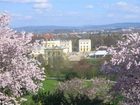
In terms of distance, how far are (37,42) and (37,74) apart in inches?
43.0

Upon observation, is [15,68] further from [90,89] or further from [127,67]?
[90,89]

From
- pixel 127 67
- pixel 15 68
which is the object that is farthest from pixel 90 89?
pixel 15 68

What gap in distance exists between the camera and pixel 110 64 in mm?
14312

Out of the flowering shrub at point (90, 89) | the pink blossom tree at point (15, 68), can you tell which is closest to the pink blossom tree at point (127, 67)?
the pink blossom tree at point (15, 68)

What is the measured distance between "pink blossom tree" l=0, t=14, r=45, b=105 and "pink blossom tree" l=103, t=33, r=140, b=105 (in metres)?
2.33

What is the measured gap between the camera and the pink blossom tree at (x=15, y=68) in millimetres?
13625

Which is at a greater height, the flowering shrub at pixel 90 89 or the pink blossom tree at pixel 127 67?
the pink blossom tree at pixel 127 67

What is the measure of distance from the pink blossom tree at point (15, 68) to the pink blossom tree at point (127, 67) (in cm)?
233

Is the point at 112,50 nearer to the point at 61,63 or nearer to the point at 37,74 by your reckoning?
the point at 37,74

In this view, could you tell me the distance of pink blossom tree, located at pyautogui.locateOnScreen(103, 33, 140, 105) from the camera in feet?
45.2

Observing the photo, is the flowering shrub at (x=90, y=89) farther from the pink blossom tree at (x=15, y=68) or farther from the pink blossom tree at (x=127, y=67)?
the pink blossom tree at (x=15, y=68)

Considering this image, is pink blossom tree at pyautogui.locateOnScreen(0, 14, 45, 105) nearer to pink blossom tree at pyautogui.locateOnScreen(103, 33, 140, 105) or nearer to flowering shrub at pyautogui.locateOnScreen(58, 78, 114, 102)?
pink blossom tree at pyautogui.locateOnScreen(103, 33, 140, 105)

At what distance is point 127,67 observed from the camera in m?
13.6

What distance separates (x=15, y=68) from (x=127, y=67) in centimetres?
335
